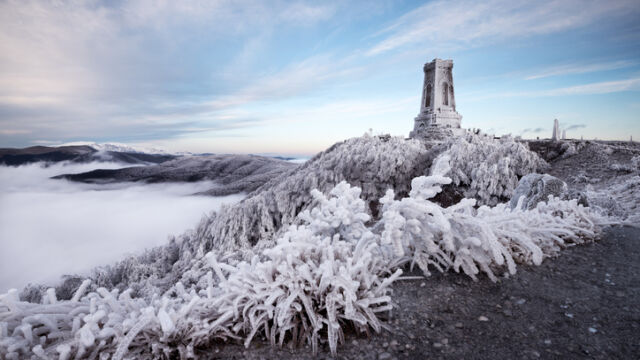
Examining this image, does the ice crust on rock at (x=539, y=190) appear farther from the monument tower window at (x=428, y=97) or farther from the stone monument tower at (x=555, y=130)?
the monument tower window at (x=428, y=97)

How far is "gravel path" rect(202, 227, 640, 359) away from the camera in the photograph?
A: 1430mm

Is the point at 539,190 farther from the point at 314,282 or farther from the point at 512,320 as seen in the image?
the point at 314,282

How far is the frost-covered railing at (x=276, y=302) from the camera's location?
1.39 meters

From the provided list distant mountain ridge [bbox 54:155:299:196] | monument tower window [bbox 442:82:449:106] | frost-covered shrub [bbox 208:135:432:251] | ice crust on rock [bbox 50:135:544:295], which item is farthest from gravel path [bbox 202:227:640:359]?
distant mountain ridge [bbox 54:155:299:196]

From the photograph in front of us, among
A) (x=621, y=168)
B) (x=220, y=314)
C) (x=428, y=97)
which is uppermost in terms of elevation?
(x=428, y=97)

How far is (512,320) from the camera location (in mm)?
1661

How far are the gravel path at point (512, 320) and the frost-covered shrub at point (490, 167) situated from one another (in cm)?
1030

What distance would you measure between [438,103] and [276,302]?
32.1 metres

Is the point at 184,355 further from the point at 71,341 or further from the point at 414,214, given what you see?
the point at 414,214

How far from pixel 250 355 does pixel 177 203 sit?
1914 inches

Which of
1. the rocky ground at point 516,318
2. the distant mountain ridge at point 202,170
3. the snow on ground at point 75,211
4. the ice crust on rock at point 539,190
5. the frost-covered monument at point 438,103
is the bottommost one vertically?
the snow on ground at point 75,211

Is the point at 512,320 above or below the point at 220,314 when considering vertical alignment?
below

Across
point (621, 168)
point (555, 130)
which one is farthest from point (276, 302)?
point (555, 130)

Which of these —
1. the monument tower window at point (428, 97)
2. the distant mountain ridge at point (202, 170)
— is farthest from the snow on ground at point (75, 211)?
the monument tower window at point (428, 97)
